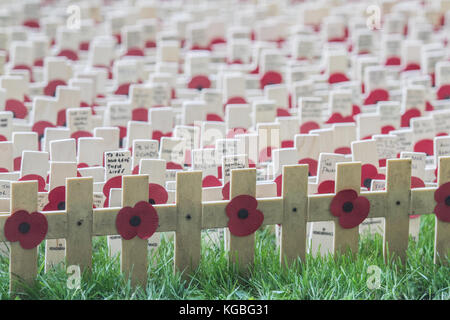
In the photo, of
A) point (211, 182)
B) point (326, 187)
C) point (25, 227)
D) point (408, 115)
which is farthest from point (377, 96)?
point (25, 227)

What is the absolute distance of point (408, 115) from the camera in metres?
4.60

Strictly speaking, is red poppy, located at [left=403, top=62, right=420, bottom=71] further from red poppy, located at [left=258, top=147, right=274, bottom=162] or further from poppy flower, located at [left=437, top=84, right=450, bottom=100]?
red poppy, located at [left=258, top=147, right=274, bottom=162]

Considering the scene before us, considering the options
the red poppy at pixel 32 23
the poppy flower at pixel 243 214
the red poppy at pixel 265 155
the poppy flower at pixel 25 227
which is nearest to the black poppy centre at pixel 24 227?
the poppy flower at pixel 25 227

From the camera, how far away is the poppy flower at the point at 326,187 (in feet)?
11.2

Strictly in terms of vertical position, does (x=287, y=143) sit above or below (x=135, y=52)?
below

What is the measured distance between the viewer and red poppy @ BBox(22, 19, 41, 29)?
6496 mm

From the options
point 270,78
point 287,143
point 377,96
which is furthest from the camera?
point 270,78

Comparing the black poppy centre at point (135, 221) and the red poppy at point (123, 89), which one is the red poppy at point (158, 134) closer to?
the red poppy at point (123, 89)

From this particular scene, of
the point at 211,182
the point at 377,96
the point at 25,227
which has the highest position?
the point at 377,96

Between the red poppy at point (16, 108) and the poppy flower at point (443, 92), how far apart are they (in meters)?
2.30

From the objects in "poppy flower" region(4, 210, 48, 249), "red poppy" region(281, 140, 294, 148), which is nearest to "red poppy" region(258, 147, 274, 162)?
"red poppy" region(281, 140, 294, 148)

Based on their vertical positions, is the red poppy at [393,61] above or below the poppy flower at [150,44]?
below

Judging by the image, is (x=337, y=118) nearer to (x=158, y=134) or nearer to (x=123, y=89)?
(x=158, y=134)

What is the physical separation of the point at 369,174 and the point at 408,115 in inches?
42.9
